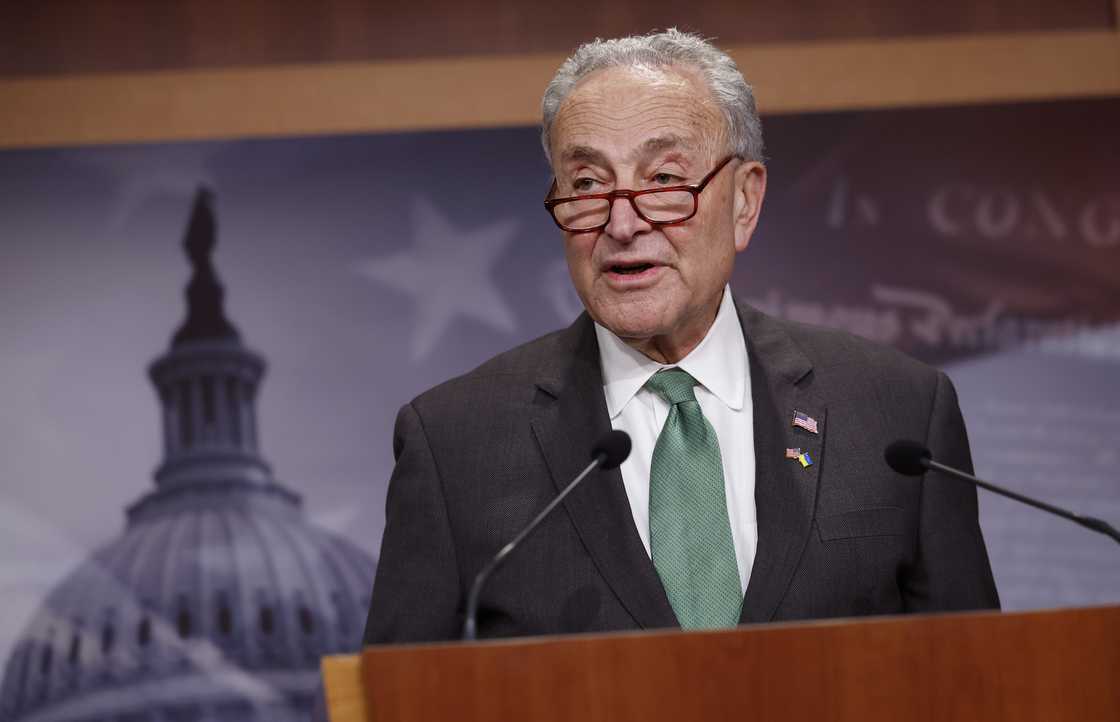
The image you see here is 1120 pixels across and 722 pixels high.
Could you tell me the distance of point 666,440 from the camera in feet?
6.22

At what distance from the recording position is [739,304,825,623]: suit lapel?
1.79 metres

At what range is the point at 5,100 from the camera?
12.0 ft

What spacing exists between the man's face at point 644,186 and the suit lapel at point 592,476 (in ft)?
0.35

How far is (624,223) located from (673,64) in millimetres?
276

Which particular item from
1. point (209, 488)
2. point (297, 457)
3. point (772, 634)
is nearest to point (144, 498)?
point (209, 488)

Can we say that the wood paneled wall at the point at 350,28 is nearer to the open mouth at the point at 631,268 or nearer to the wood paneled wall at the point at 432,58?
the wood paneled wall at the point at 432,58

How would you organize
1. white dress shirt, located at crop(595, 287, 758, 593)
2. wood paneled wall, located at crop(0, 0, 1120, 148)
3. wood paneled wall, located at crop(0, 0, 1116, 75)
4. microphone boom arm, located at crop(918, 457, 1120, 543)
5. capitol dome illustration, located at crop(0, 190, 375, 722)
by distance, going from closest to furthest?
microphone boom arm, located at crop(918, 457, 1120, 543) < white dress shirt, located at crop(595, 287, 758, 593) < capitol dome illustration, located at crop(0, 190, 375, 722) < wood paneled wall, located at crop(0, 0, 1120, 148) < wood paneled wall, located at crop(0, 0, 1116, 75)

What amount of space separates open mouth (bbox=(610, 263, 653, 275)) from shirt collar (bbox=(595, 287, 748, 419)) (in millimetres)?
141

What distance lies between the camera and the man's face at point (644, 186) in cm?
191

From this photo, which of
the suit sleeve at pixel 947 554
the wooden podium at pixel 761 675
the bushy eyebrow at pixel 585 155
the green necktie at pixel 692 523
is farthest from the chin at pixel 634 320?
the wooden podium at pixel 761 675

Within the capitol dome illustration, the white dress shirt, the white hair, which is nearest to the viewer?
the white dress shirt

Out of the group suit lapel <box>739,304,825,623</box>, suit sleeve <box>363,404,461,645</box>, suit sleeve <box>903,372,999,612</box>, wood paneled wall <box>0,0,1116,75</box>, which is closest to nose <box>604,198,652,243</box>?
suit lapel <box>739,304,825,623</box>

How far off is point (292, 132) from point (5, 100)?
78cm

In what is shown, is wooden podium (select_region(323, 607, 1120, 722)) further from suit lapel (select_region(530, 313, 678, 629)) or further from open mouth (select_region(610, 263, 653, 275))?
open mouth (select_region(610, 263, 653, 275))
